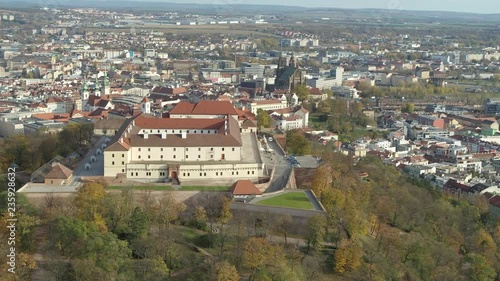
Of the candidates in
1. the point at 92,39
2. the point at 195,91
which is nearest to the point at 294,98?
the point at 195,91

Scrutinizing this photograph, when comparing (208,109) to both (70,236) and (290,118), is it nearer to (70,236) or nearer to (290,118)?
(290,118)

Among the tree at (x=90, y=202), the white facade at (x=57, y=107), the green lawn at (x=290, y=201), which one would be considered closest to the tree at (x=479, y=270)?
the green lawn at (x=290, y=201)

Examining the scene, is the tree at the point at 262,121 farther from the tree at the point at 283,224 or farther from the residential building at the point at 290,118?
the tree at the point at 283,224

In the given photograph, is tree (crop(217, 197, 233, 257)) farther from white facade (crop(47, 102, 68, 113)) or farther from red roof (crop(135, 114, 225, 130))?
white facade (crop(47, 102, 68, 113))

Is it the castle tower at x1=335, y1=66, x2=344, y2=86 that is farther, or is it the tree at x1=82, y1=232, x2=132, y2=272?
the castle tower at x1=335, y1=66, x2=344, y2=86

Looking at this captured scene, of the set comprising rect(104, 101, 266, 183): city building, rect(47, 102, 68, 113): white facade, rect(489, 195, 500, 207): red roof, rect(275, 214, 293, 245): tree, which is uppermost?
rect(104, 101, 266, 183): city building

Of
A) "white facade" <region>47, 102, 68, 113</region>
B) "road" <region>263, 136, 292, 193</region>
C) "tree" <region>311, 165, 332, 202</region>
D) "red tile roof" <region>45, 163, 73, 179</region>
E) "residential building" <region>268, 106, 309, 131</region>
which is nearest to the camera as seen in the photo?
"red tile roof" <region>45, 163, 73, 179</region>

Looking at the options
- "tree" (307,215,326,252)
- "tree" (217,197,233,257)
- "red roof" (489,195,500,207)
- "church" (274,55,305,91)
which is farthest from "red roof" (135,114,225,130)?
"church" (274,55,305,91)
